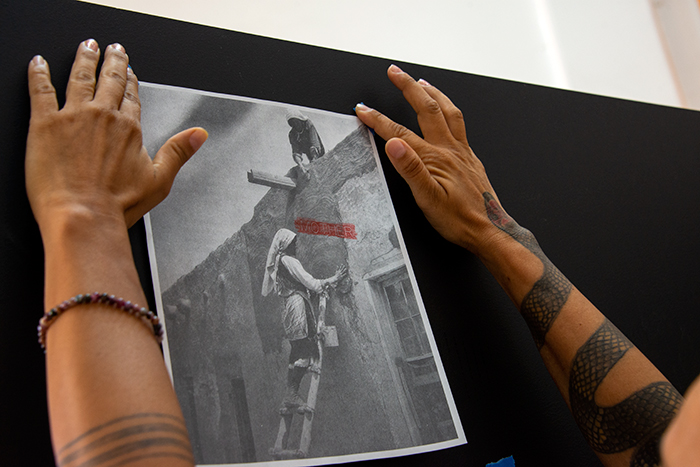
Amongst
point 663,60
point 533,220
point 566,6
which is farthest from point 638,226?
point 663,60

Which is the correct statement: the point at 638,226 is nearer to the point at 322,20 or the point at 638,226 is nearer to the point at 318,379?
the point at 318,379

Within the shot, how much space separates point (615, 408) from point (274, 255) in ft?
1.83

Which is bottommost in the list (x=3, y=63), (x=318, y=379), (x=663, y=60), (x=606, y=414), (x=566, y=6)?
(x=606, y=414)

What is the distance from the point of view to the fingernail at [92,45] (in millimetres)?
687

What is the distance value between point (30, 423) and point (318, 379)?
34 centimetres

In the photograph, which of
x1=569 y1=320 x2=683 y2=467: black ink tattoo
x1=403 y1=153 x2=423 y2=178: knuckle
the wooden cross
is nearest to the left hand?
the wooden cross

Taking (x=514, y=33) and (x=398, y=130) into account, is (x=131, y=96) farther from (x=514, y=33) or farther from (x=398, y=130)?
(x=514, y=33)

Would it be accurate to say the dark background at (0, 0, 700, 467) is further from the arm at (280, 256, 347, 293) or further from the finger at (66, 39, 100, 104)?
the arm at (280, 256, 347, 293)

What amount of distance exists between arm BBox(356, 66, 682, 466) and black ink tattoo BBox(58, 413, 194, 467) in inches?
→ 22.7

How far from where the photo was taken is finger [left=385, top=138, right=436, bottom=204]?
838 mm

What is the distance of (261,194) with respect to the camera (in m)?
0.74

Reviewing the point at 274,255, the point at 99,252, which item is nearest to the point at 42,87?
the point at 99,252

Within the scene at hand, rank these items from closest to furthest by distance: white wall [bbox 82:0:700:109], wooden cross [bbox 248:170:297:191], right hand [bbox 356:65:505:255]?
1. wooden cross [bbox 248:170:297:191]
2. right hand [bbox 356:65:505:255]
3. white wall [bbox 82:0:700:109]
